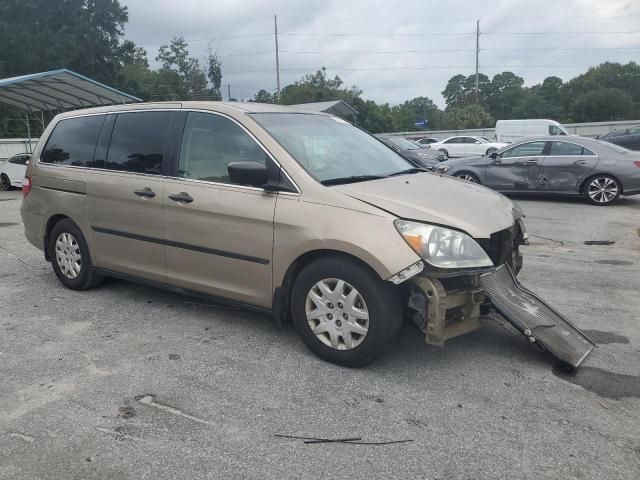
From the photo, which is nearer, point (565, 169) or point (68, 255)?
point (68, 255)

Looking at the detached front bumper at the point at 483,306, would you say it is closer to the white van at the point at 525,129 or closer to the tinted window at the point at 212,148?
the tinted window at the point at 212,148

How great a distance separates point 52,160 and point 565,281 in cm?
554

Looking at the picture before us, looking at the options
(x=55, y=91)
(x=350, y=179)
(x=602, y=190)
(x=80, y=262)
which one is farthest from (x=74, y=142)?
(x=55, y=91)

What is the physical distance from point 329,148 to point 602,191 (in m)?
9.25

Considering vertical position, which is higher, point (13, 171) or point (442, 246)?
point (13, 171)

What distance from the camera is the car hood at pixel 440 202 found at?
3.66m

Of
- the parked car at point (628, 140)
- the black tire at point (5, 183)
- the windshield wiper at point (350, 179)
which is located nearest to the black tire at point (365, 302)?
the windshield wiper at point (350, 179)

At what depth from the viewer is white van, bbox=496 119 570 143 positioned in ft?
96.4

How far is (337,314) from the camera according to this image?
12.3 ft

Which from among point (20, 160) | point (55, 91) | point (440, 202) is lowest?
point (440, 202)

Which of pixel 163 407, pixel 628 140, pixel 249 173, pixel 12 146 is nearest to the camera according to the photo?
pixel 163 407

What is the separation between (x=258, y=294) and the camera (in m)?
4.17

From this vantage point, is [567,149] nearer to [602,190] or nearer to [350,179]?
[602,190]

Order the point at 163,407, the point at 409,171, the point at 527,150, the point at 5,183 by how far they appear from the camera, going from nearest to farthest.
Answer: the point at 163,407, the point at 409,171, the point at 527,150, the point at 5,183
